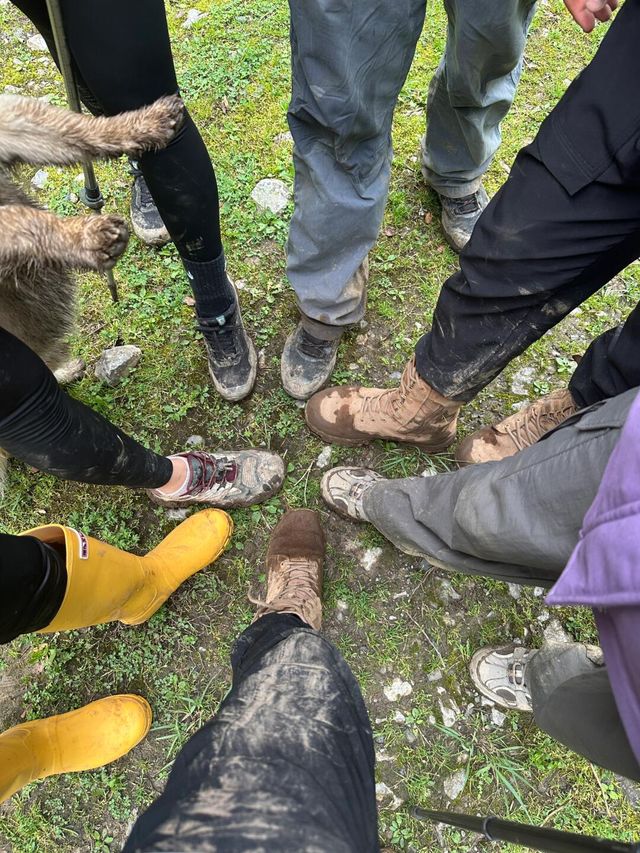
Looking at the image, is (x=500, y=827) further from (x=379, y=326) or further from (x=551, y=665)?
(x=379, y=326)

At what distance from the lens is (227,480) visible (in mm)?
2486

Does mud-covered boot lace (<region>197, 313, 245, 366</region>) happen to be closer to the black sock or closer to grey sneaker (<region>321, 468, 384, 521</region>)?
the black sock

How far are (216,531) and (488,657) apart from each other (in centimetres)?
136

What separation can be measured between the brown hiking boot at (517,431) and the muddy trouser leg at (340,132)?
0.88m

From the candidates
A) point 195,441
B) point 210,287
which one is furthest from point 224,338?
point 195,441

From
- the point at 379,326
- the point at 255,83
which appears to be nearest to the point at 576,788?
the point at 379,326

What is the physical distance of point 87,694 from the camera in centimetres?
228

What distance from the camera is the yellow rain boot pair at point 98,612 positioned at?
1819 millimetres

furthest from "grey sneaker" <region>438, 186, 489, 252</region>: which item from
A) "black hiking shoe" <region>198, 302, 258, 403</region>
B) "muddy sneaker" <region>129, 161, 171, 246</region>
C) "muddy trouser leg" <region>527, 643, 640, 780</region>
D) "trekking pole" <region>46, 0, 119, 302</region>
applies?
"muddy trouser leg" <region>527, 643, 640, 780</region>

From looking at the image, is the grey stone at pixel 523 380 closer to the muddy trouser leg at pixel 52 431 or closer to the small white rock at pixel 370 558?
the small white rock at pixel 370 558

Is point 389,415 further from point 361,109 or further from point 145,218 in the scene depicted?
point 145,218

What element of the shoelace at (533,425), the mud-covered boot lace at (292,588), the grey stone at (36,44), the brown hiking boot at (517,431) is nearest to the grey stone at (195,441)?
the mud-covered boot lace at (292,588)

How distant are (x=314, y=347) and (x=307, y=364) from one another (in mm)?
97

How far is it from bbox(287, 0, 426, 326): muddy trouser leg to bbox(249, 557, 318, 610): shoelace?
3.94 feet
